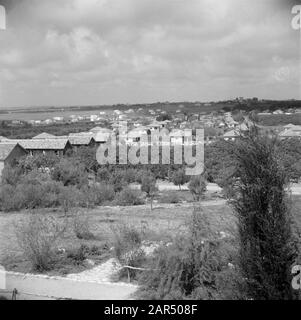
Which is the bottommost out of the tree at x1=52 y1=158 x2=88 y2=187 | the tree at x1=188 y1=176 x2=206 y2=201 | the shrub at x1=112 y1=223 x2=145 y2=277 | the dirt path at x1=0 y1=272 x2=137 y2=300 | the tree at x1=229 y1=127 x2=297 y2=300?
the tree at x1=188 y1=176 x2=206 y2=201

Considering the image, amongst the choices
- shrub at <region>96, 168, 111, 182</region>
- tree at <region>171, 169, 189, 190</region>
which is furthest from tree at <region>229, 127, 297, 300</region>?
tree at <region>171, 169, 189, 190</region>

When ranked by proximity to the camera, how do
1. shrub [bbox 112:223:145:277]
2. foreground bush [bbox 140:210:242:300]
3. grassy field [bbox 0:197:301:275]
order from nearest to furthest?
foreground bush [bbox 140:210:242:300]
shrub [bbox 112:223:145:277]
grassy field [bbox 0:197:301:275]

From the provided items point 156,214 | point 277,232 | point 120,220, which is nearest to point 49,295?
point 277,232

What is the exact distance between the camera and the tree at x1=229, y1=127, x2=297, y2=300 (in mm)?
5117

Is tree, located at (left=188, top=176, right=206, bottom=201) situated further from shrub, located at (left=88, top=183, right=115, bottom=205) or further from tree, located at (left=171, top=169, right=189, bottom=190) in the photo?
shrub, located at (left=88, top=183, right=115, bottom=205)

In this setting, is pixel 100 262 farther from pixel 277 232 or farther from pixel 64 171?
pixel 64 171

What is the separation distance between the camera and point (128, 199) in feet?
75.8

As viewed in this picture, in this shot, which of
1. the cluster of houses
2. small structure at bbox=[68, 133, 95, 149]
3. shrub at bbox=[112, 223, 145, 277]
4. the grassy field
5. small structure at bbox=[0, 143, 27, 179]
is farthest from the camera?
small structure at bbox=[68, 133, 95, 149]

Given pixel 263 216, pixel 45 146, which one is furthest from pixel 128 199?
pixel 263 216

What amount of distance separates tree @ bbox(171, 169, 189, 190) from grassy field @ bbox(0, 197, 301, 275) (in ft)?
22.0

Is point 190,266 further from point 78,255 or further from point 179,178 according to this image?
point 179,178

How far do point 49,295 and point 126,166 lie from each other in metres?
25.3

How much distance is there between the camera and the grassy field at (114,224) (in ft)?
31.5

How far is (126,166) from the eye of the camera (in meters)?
33.2
